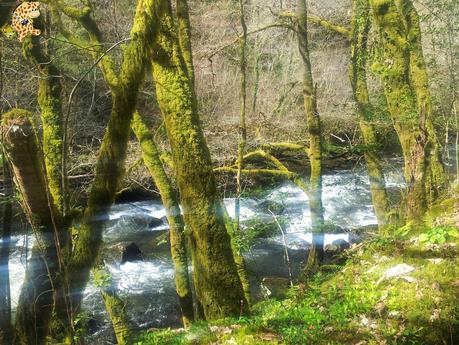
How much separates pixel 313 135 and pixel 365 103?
1436mm

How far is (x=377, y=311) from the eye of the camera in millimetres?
3867

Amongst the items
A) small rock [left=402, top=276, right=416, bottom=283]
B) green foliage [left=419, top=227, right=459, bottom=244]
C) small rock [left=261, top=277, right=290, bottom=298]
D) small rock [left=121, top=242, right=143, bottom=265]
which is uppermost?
green foliage [left=419, top=227, right=459, bottom=244]

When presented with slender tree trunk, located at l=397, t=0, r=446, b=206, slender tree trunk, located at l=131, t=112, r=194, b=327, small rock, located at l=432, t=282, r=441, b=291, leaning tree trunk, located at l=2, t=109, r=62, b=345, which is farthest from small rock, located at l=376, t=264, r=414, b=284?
slender tree trunk, located at l=131, t=112, r=194, b=327

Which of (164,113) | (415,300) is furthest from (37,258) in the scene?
(415,300)

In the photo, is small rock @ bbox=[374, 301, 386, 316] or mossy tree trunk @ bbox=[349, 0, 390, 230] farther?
mossy tree trunk @ bbox=[349, 0, 390, 230]

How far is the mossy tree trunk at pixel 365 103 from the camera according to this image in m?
9.75

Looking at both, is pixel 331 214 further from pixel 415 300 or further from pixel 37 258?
pixel 37 258

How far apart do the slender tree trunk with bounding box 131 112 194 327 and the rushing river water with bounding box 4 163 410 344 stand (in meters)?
1.81

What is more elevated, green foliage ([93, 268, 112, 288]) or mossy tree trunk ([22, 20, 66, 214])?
mossy tree trunk ([22, 20, 66, 214])

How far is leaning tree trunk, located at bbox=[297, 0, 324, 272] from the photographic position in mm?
9648

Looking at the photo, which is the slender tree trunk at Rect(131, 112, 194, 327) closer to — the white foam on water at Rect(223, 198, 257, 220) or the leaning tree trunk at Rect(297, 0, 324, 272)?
the leaning tree trunk at Rect(297, 0, 324, 272)

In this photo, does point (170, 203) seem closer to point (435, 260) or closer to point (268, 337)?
point (268, 337)

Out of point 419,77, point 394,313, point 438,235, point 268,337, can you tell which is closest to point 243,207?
point 419,77

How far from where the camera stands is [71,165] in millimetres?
9875
